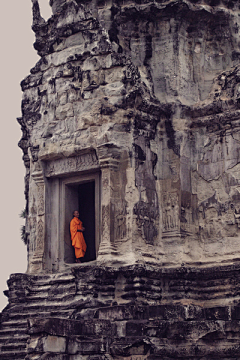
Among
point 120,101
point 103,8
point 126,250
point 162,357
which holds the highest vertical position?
point 103,8

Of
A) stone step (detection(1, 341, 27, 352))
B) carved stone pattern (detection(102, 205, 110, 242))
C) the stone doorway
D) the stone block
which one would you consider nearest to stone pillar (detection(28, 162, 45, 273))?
the stone doorway

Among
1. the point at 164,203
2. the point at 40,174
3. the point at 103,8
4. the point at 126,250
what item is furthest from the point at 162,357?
the point at 103,8

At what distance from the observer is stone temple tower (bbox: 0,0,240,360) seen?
1778cm

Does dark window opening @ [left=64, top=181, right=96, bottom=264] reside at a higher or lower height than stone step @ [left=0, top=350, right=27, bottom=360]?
higher

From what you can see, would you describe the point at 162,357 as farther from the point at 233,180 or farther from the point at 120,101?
the point at 120,101

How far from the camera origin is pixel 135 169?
18609 mm

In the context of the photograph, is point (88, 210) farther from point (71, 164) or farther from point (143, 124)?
point (143, 124)

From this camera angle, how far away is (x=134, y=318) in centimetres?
1697

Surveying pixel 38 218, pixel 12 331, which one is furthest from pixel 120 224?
pixel 12 331

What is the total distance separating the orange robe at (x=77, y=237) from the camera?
19688mm

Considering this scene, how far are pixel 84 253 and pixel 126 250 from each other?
2.24m

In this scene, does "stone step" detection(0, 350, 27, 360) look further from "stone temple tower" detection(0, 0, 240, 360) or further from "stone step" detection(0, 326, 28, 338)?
"stone step" detection(0, 326, 28, 338)

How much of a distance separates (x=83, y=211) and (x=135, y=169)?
11.5ft

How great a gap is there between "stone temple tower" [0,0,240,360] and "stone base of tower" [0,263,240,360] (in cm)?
3
